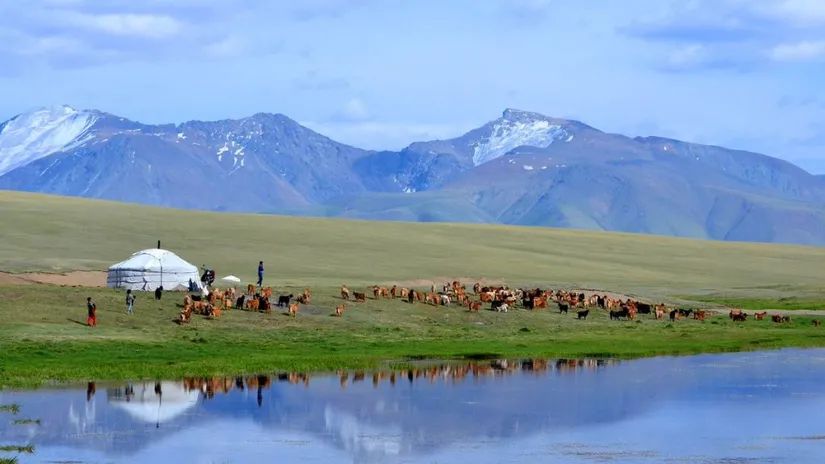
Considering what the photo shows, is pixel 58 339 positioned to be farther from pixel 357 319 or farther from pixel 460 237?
pixel 460 237

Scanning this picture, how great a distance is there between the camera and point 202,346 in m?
58.1

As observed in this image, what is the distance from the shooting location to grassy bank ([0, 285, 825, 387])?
52.7 m

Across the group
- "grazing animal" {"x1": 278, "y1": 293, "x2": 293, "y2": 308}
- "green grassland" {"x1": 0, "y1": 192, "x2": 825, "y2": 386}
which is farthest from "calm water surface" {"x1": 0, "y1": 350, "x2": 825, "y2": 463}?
"grazing animal" {"x1": 278, "y1": 293, "x2": 293, "y2": 308}

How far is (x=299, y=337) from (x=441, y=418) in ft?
69.2

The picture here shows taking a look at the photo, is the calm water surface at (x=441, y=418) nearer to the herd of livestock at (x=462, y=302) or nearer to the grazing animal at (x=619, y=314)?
the herd of livestock at (x=462, y=302)

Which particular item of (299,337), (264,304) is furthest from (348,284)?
(299,337)

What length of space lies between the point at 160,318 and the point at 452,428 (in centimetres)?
2494

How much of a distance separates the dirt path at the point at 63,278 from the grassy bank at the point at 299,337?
31.6 feet

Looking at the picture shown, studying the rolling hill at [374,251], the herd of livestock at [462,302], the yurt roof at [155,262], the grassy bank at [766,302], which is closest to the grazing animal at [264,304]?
the herd of livestock at [462,302]

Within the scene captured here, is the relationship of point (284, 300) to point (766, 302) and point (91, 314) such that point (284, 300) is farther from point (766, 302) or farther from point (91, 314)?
point (766, 302)

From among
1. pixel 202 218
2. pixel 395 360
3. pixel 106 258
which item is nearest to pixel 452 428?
pixel 395 360

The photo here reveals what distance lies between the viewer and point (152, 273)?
73.6 meters

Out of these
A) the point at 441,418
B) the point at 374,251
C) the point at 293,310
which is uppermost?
the point at 374,251

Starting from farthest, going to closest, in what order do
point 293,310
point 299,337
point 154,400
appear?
point 293,310
point 299,337
point 154,400
